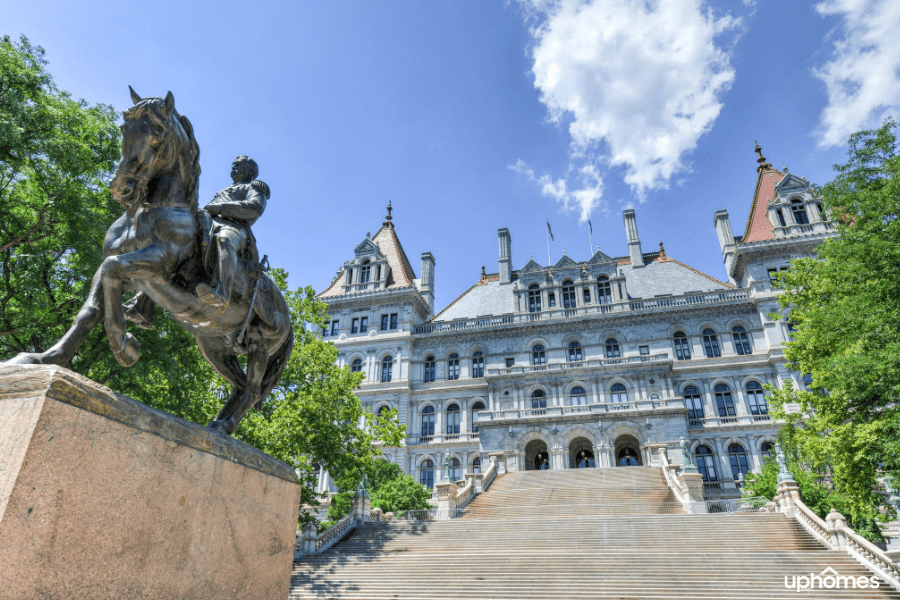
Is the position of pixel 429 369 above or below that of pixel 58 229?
above

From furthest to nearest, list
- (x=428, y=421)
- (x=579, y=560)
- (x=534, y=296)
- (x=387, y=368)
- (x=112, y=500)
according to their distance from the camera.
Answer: (x=534, y=296)
(x=387, y=368)
(x=428, y=421)
(x=579, y=560)
(x=112, y=500)

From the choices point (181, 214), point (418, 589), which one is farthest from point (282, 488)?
point (418, 589)

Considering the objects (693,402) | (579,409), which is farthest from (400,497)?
(693,402)

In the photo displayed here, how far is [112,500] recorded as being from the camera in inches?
98.2

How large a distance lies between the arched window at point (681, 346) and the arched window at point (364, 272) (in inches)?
969

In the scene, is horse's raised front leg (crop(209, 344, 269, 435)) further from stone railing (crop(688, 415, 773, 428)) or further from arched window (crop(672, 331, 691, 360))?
arched window (crop(672, 331, 691, 360))

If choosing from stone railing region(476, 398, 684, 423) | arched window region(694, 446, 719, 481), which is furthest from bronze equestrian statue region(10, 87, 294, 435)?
arched window region(694, 446, 719, 481)

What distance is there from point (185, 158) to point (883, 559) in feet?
52.8

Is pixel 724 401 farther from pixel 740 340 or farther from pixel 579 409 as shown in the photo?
pixel 579 409

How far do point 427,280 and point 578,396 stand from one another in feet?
59.0

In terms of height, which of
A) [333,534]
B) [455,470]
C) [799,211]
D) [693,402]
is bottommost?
[333,534]

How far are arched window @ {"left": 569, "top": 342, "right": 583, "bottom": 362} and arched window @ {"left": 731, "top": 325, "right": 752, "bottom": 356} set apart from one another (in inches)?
402

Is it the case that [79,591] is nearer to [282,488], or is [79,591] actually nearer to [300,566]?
[282,488]

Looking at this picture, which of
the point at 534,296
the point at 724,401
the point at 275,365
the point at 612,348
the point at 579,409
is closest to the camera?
the point at 275,365
